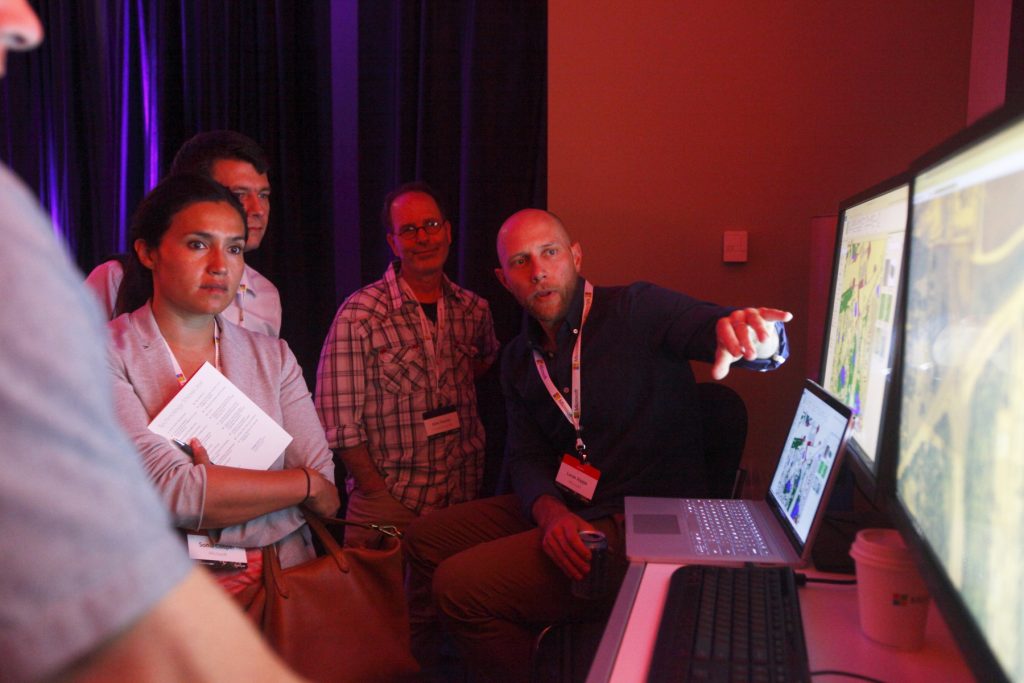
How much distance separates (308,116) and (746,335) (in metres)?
2.41

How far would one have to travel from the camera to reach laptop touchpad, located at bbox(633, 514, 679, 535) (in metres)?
1.62

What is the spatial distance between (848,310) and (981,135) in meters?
0.92

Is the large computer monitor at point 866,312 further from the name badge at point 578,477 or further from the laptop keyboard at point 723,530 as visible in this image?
the name badge at point 578,477

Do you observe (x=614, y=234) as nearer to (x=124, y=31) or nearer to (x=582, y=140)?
(x=582, y=140)

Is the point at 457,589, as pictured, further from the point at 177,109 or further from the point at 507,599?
the point at 177,109

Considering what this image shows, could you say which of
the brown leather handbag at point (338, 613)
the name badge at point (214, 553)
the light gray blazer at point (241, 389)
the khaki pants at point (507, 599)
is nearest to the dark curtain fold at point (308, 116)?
the khaki pants at point (507, 599)

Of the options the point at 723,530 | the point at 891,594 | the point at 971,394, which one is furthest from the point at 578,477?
the point at 971,394

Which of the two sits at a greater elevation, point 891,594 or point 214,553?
point 891,594

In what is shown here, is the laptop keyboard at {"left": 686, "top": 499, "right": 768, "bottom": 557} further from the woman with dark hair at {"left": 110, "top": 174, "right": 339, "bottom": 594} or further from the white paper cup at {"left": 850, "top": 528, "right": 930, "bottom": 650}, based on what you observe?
the woman with dark hair at {"left": 110, "top": 174, "right": 339, "bottom": 594}

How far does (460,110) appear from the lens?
10.2 feet

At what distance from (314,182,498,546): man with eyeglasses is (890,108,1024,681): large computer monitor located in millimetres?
1865

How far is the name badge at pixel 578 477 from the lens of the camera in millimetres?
2209

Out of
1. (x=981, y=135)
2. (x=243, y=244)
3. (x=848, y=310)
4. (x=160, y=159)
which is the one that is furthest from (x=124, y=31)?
(x=981, y=135)

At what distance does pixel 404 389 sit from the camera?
2.72 m
